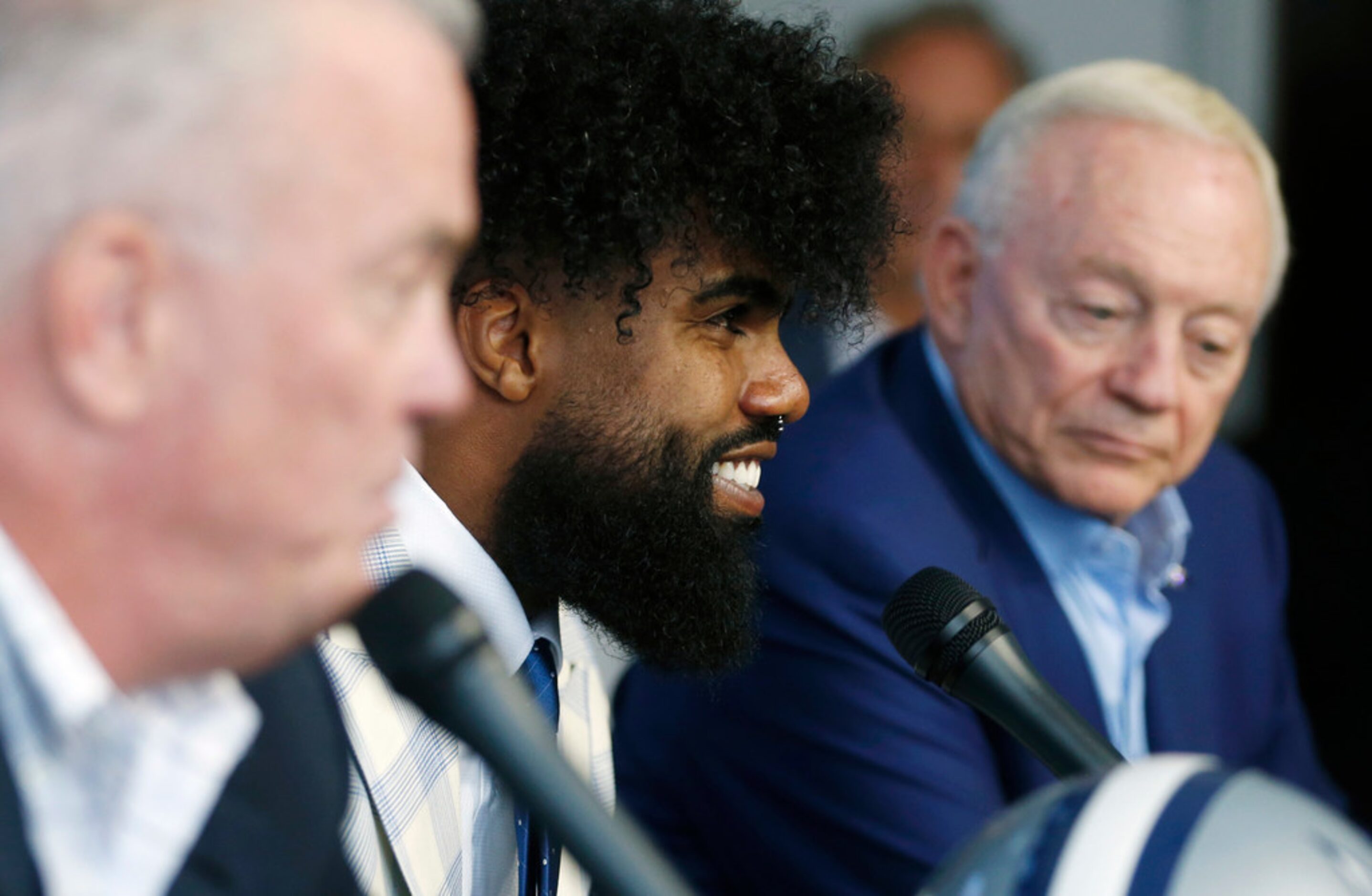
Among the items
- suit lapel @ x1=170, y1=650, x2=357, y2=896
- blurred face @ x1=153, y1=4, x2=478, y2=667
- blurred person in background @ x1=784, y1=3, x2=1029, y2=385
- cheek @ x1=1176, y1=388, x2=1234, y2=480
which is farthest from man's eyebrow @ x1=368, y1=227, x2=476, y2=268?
blurred person in background @ x1=784, y1=3, x2=1029, y2=385

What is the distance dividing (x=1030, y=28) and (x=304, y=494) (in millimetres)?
2939

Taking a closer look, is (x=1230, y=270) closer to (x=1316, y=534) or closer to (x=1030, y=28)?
(x=1316, y=534)

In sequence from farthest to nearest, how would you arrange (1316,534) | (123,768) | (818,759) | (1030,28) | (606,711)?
(1030,28) < (1316,534) < (818,759) < (606,711) < (123,768)

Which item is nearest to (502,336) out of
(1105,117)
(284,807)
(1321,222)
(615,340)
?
(615,340)

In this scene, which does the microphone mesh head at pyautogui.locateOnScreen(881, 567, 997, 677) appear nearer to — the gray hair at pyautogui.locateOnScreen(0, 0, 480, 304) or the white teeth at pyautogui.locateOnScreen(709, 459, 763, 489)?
the white teeth at pyautogui.locateOnScreen(709, 459, 763, 489)

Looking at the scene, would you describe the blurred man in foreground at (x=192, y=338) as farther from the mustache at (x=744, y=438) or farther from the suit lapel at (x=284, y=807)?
the mustache at (x=744, y=438)

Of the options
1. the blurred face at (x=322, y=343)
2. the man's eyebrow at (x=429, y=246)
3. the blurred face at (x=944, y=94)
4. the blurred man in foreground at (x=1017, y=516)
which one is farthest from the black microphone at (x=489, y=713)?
the blurred face at (x=944, y=94)

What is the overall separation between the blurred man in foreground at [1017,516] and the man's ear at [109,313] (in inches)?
41.9

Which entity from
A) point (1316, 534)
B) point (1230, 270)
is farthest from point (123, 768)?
point (1316, 534)

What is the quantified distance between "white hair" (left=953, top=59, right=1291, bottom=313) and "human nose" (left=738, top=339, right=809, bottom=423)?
1.88 feet

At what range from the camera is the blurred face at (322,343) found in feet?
1.98

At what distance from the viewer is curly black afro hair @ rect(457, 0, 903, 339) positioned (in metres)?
1.24

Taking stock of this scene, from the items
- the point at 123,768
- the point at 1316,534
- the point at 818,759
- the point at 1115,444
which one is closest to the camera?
the point at 123,768

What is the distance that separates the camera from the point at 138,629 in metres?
0.62
